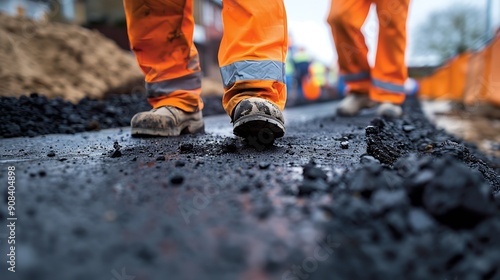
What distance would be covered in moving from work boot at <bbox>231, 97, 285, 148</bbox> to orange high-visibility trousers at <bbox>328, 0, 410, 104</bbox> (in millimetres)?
2188

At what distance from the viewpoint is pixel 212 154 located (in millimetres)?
1481

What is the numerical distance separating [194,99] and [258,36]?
76 cm

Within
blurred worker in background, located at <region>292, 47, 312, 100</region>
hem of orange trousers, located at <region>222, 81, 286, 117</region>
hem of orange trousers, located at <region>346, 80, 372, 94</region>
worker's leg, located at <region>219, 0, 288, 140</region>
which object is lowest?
blurred worker in background, located at <region>292, 47, 312, 100</region>

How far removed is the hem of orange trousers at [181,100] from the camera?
7.18 ft

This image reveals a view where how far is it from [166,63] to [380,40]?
2115 millimetres

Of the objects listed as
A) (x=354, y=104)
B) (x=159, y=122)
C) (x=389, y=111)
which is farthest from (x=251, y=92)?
(x=354, y=104)

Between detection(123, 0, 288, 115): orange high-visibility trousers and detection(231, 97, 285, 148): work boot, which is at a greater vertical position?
detection(123, 0, 288, 115): orange high-visibility trousers

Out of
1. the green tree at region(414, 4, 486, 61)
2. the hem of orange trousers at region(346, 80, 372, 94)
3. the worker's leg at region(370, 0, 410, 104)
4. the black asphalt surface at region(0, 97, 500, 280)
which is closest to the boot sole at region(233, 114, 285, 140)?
the black asphalt surface at region(0, 97, 500, 280)

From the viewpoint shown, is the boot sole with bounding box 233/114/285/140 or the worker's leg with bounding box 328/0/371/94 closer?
the boot sole with bounding box 233/114/285/140

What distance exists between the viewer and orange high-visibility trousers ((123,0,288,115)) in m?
1.63

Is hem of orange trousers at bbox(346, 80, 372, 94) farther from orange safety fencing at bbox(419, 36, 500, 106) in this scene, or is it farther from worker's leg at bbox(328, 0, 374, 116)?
orange safety fencing at bbox(419, 36, 500, 106)

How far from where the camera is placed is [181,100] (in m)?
2.21

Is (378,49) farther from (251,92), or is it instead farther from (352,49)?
(251,92)

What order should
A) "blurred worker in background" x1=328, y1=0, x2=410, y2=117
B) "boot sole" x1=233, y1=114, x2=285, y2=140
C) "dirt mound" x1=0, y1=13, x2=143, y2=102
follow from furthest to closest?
"dirt mound" x1=0, y1=13, x2=143, y2=102 → "blurred worker in background" x1=328, y1=0, x2=410, y2=117 → "boot sole" x1=233, y1=114, x2=285, y2=140
